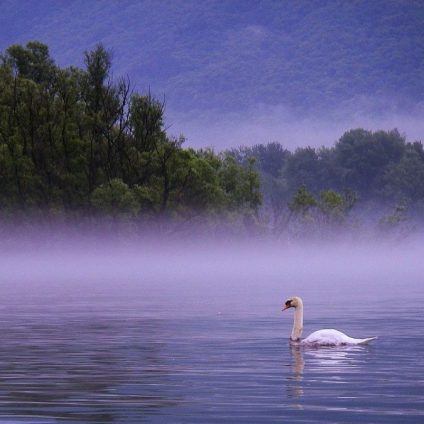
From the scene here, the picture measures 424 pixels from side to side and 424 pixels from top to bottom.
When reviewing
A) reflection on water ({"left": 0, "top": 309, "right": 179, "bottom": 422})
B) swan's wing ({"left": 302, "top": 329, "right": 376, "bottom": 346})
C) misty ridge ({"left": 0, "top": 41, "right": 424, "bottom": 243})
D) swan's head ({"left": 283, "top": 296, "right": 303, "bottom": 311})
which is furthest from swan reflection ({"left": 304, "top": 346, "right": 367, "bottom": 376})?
misty ridge ({"left": 0, "top": 41, "right": 424, "bottom": 243})

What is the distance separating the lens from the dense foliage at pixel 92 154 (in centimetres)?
9481

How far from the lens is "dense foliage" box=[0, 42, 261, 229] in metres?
94.8

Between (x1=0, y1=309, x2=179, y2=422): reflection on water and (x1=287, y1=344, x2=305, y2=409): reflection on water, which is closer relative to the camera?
(x1=0, y1=309, x2=179, y2=422): reflection on water

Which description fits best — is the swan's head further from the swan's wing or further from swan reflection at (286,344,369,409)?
swan reflection at (286,344,369,409)

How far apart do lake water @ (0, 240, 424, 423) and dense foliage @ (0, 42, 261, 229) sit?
45.7m

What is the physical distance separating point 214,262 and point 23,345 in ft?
239

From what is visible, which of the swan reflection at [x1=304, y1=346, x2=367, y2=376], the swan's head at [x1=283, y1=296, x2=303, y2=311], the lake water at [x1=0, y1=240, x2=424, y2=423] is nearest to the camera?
the lake water at [x1=0, y1=240, x2=424, y2=423]

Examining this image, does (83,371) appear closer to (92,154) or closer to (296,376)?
(296,376)

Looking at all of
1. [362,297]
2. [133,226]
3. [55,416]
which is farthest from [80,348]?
[133,226]

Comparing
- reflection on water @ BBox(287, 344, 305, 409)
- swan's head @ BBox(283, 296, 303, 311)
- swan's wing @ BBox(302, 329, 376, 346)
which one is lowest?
reflection on water @ BBox(287, 344, 305, 409)

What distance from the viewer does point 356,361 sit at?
2202 centimetres

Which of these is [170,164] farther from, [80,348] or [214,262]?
[80,348]

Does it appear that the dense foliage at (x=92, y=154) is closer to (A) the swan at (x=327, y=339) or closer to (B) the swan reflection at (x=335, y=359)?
(A) the swan at (x=327, y=339)

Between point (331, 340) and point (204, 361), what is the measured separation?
12.9ft
